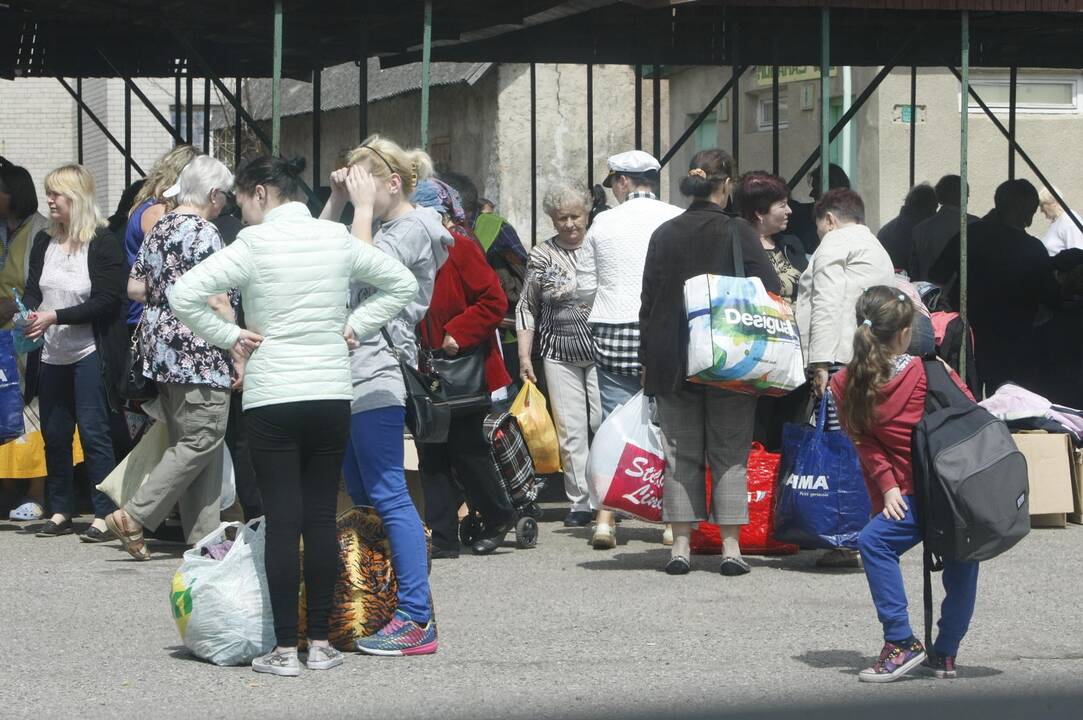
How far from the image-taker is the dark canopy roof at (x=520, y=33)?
10.1 metres

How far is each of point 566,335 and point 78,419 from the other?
2424 millimetres

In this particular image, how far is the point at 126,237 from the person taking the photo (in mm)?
8188

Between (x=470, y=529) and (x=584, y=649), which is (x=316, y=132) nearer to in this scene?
(x=470, y=529)

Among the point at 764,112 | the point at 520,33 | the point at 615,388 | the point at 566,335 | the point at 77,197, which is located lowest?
the point at 615,388

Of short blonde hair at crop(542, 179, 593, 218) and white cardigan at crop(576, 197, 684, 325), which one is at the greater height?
short blonde hair at crop(542, 179, 593, 218)

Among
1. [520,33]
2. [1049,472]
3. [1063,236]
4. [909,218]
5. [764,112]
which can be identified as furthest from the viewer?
[764,112]

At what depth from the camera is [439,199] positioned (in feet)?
24.6

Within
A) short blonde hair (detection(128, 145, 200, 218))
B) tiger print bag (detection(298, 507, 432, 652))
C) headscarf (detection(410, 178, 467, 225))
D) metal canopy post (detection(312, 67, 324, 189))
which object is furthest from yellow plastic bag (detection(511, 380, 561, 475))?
tiger print bag (detection(298, 507, 432, 652))

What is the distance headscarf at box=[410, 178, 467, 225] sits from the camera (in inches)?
289

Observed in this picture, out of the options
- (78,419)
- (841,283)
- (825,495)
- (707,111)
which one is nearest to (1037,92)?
(707,111)

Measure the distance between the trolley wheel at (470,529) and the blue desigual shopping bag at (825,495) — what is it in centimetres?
145

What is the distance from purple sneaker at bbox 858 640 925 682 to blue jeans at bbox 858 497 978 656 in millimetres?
35

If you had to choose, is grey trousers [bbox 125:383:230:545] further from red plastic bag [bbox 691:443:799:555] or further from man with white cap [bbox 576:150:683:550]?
red plastic bag [bbox 691:443:799:555]

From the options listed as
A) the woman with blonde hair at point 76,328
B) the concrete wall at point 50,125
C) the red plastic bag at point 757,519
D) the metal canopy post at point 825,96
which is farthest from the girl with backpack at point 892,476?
the concrete wall at point 50,125
